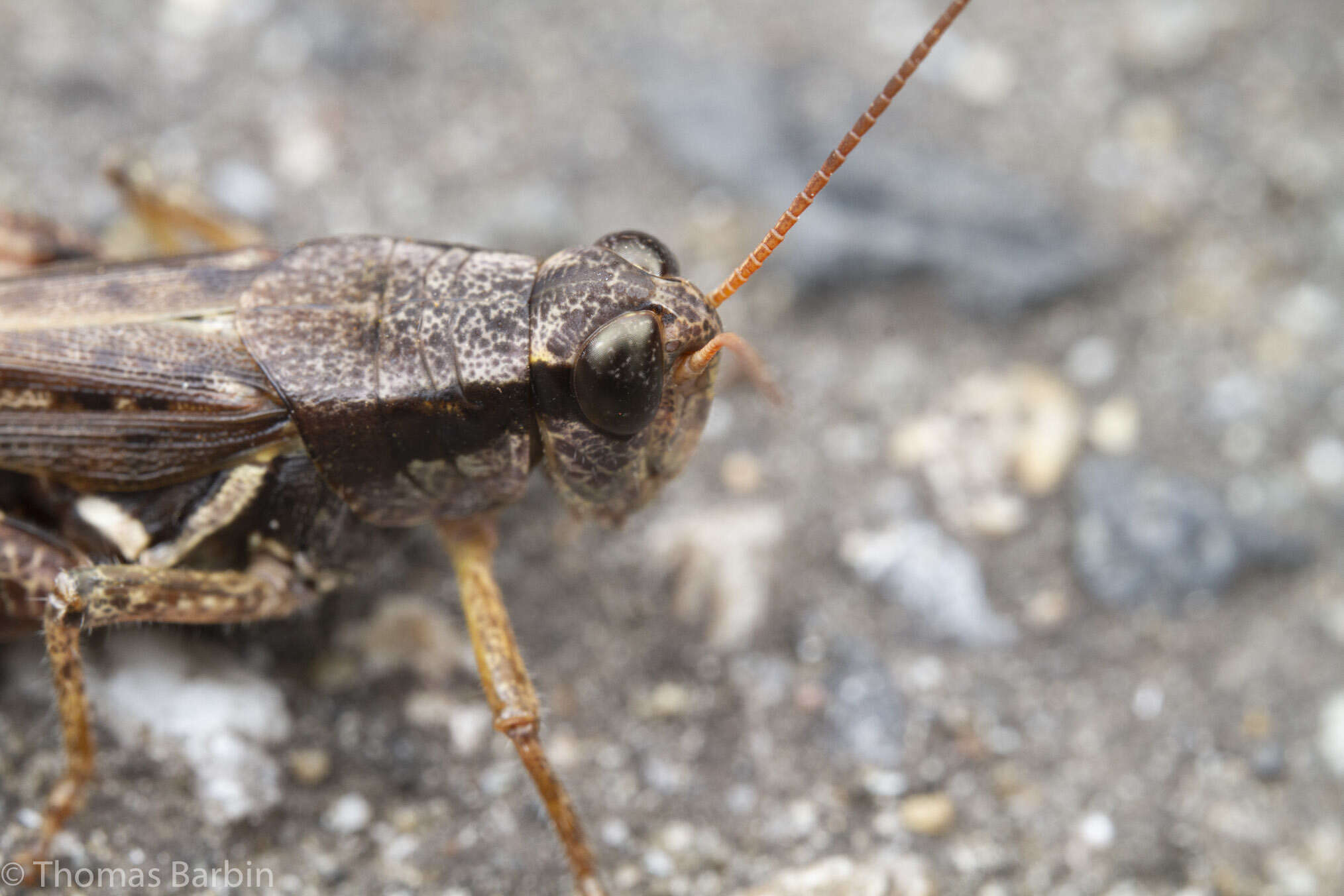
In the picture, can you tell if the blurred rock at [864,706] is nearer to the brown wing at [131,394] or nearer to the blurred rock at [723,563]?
the blurred rock at [723,563]

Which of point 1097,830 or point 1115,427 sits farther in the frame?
point 1115,427

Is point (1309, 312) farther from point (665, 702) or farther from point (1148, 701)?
point (665, 702)

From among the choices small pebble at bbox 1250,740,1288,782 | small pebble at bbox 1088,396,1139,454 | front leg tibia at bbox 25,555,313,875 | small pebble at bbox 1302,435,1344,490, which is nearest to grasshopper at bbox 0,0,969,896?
front leg tibia at bbox 25,555,313,875

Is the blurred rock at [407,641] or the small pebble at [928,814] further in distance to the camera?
the blurred rock at [407,641]

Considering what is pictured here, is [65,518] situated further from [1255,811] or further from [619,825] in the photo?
[1255,811]

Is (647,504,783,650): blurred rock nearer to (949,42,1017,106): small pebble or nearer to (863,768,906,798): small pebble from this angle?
(863,768,906,798): small pebble

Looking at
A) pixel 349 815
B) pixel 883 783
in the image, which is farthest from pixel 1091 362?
pixel 349 815

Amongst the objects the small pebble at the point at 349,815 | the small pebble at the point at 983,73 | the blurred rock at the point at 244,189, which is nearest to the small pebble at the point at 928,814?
the small pebble at the point at 349,815
